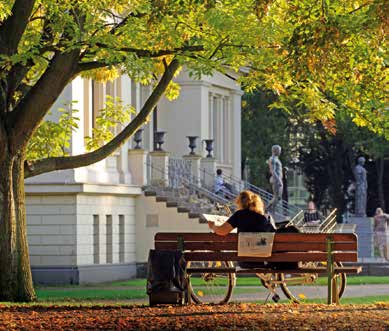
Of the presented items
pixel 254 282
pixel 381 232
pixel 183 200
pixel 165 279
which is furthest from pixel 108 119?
pixel 381 232

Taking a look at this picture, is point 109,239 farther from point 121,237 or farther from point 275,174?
point 275,174

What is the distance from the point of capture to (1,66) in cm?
2416

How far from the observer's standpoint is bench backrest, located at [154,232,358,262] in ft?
65.3

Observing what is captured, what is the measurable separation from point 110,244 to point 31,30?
627 inches

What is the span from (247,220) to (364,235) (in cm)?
3078

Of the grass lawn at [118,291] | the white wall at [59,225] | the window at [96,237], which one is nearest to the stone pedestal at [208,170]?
the window at [96,237]

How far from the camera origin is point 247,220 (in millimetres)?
20562

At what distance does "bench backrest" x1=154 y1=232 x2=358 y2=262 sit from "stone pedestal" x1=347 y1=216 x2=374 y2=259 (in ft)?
93.7

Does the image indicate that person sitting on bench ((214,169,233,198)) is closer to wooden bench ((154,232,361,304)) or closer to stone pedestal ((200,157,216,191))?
stone pedestal ((200,157,216,191))

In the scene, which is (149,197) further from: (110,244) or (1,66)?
(1,66)

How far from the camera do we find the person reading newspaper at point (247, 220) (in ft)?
67.1

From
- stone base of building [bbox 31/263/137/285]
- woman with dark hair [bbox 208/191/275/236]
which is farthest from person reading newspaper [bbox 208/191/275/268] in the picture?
stone base of building [bbox 31/263/137/285]

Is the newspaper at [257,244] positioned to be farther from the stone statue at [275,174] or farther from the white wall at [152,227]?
the stone statue at [275,174]

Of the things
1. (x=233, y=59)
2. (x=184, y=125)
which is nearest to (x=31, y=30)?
(x=233, y=59)
